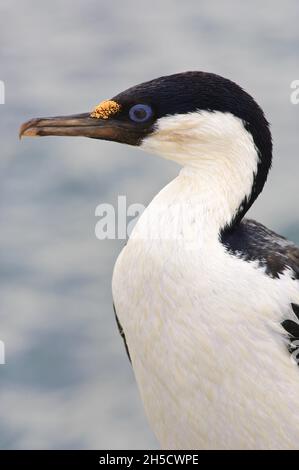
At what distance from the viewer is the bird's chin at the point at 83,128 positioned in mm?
5137

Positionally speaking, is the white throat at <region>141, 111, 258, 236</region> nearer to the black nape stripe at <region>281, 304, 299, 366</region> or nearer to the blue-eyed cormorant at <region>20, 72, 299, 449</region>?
the blue-eyed cormorant at <region>20, 72, 299, 449</region>

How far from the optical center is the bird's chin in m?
5.14

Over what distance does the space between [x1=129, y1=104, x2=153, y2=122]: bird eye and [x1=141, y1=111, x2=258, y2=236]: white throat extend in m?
0.07

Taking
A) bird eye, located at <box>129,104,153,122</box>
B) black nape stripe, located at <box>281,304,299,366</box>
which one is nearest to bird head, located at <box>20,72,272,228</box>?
bird eye, located at <box>129,104,153,122</box>

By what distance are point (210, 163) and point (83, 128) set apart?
0.61 m

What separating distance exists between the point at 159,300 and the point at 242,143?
0.73 metres

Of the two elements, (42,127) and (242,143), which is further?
(42,127)

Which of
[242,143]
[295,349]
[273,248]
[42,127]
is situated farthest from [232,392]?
[42,127]

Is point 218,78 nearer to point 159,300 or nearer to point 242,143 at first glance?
point 242,143

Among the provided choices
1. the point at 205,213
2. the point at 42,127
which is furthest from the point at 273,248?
the point at 42,127

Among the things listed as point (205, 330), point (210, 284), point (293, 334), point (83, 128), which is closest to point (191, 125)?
point (83, 128)
